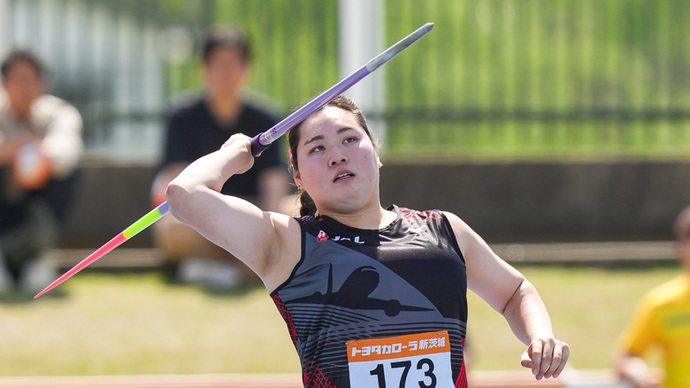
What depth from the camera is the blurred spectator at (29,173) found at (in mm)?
7035

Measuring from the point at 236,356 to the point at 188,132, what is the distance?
6.00 ft

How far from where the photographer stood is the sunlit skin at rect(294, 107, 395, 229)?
2.79 m

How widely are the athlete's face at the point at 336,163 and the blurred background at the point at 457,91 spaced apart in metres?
5.49

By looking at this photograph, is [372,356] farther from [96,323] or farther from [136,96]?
[136,96]

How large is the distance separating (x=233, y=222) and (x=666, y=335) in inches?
121

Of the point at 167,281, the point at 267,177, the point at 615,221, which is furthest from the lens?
the point at 615,221

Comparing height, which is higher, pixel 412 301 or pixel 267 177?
pixel 412 301

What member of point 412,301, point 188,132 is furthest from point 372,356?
point 188,132

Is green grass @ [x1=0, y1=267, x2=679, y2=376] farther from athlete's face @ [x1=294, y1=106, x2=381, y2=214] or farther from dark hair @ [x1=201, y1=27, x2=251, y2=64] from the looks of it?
athlete's face @ [x1=294, y1=106, x2=381, y2=214]

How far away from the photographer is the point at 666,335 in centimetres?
507

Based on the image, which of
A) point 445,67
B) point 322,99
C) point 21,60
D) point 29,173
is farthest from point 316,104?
point 445,67

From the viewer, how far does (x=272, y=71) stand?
8.93m

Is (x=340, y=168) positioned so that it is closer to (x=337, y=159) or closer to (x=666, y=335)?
(x=337, y=159)


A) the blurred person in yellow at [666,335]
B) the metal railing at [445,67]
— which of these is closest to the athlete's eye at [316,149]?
the blurred person in yellow at [666,335]
